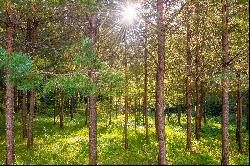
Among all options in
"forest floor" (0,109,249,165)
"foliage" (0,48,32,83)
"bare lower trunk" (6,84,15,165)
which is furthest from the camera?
"forest floor" (0,109,249,165)

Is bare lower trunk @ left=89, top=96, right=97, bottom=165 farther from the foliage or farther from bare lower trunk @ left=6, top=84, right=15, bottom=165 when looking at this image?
bare lower trunk @ left=6, top=84, right=15, bottom=165

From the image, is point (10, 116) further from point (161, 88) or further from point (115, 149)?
point (115, 149)

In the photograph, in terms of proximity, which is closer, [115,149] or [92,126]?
[92,126]

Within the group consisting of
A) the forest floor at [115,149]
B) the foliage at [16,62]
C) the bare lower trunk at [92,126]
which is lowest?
the forest floor at [115,149]

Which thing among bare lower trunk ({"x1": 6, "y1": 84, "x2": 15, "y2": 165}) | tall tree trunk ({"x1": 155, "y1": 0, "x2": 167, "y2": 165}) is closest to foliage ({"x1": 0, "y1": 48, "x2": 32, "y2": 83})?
bare lower trunk ({"x1": 6, "y1": 84, "x2": 15, "y2": 165})

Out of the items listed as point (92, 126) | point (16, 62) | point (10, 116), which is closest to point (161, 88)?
point (92, 126)

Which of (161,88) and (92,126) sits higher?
(161,88)

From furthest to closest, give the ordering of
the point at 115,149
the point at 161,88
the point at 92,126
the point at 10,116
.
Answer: the point at 115,149 → the point at 10,116 → the point at 92,126 → the point at 161,88

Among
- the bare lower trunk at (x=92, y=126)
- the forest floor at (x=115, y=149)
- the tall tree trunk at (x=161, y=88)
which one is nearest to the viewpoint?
the tall tree trunk at (x=161, y=88)

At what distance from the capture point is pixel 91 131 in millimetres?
16594

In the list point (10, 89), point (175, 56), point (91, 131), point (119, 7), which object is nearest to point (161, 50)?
point (119, 7)

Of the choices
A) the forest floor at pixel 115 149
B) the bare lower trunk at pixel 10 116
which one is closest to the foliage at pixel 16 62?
the bare lower trunk at pixel 10 116

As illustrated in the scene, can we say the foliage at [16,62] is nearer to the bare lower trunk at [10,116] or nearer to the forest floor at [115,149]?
the bare lower trunk at [10,116]

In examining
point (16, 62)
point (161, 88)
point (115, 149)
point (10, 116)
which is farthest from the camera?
point (115, 149)
